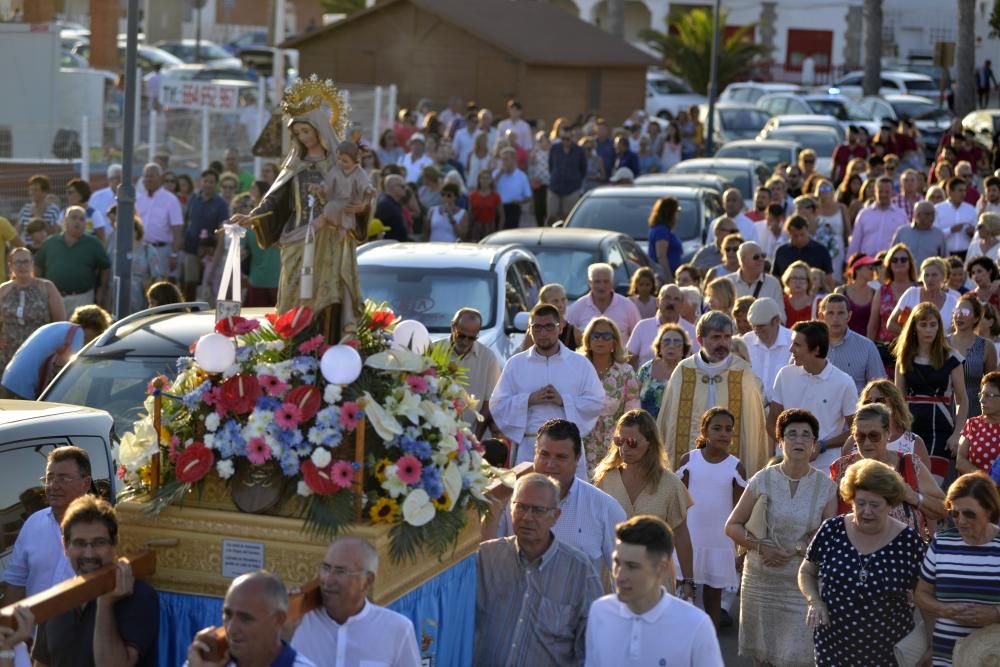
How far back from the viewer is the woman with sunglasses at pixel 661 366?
1166 cm

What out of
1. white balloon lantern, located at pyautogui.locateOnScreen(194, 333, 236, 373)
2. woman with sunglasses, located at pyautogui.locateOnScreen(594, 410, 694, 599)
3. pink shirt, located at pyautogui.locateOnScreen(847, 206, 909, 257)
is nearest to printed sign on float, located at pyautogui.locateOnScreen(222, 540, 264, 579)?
white balloon lantern, located at pyautogui.locateOnScreen(194, 333, 236, 373)

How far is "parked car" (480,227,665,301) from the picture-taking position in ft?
56.2

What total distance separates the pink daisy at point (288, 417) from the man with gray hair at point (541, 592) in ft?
3.06

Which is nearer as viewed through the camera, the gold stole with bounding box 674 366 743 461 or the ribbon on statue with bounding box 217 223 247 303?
the ribbon on statue with bounding box 217 223 247 303

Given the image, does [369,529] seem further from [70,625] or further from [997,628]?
[997,628]

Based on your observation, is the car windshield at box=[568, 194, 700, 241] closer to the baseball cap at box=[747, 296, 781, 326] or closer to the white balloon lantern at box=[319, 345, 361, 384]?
the baseball cap at box=[747, 296, 781, 326]

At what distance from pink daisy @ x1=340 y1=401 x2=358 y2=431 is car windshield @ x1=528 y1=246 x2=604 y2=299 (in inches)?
400

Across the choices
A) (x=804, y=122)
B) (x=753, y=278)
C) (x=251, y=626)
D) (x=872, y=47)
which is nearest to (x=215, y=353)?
(x=251, y=626)

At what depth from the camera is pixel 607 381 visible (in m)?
11.4

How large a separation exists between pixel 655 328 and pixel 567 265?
4110 millimetres

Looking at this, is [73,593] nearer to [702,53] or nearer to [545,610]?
[545,610]

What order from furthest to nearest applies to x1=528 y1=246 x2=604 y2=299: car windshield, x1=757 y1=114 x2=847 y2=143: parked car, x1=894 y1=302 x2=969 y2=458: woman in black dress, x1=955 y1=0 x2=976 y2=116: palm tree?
x1=955 y1=0 x2=976 y2=116: palm tree < x1=757 y1=114 x2=847 y2=143: parked car < x1=528 y1=246 x2=604 y2=299: car windshield < x1=894 y1=302 x2=969 y2=458: woman in black dress

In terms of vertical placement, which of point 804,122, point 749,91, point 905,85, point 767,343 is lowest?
point 767,343

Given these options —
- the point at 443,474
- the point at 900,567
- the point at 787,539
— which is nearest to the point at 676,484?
the point at 787,539
